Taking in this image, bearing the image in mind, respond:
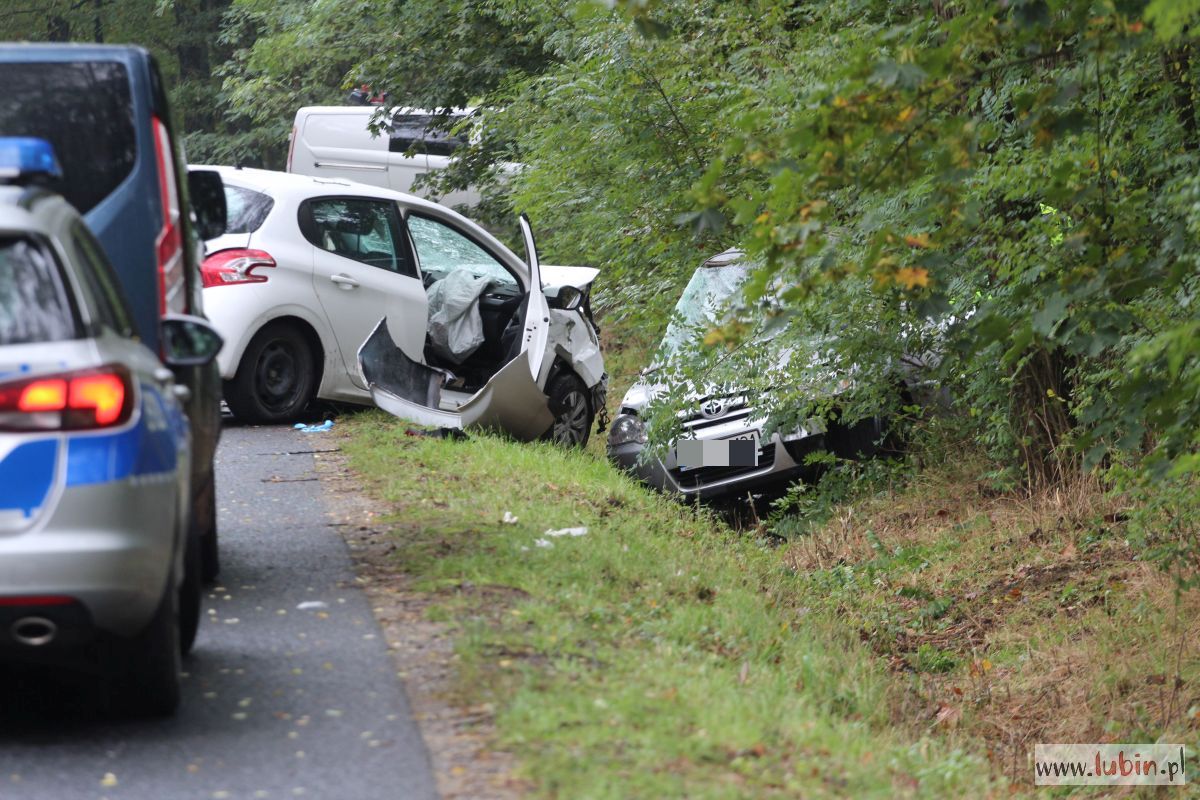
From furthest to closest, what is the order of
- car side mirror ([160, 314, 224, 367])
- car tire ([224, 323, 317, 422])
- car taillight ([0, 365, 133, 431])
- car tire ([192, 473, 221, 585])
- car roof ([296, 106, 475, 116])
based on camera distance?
car roof ([296, 106, 475, 116]) → car tire ([224, 323, 317, 422]) → car tire ([192, 473, 221, 585]) → car side mirror ([160, 314, 224, 367]) → car taillight ([0, 365, 133, 431])

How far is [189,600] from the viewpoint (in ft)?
17.6

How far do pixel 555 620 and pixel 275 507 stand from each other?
303 cm

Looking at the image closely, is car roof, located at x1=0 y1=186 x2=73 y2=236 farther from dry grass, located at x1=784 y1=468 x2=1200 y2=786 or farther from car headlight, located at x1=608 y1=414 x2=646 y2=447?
car headlight, located at x1=608 y1=414 x2=646 y2=447

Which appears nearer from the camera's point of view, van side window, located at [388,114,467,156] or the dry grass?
the dry grass

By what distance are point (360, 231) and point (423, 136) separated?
9.71 meters

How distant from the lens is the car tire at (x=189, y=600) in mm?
5344

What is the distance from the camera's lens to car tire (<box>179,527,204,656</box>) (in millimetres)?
5344

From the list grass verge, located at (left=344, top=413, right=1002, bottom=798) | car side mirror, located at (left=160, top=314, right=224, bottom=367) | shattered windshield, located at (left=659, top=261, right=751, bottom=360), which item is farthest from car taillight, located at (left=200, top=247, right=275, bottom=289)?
car side mirror, located at (left=160, top=314, right=224, bottom=367)

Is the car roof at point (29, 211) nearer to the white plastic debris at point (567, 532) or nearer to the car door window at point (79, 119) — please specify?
the car door window at point (79, 119)

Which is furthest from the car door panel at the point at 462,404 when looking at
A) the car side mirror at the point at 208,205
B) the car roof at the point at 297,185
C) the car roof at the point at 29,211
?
the car roof at the point at 29,211

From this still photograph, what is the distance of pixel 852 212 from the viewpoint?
9.79 meters

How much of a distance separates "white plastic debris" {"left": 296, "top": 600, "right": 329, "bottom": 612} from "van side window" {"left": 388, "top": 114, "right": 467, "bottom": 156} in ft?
47.2

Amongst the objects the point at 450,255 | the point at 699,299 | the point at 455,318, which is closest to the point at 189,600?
the point at 455,318

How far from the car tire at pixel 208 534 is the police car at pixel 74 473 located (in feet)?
4.89
